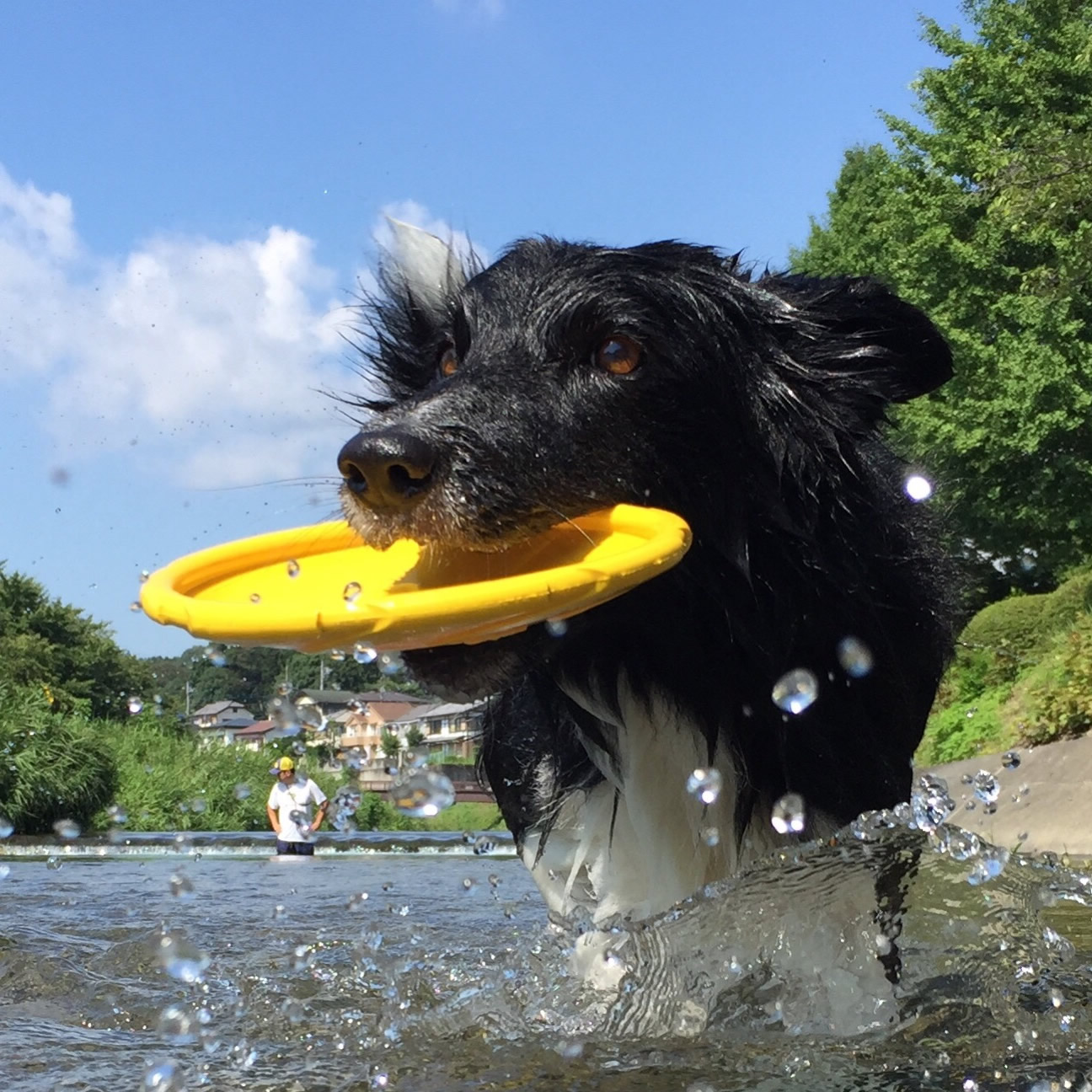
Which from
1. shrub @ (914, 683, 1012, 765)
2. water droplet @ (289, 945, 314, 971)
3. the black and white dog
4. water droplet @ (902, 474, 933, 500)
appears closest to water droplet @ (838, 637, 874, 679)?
the black and white dog

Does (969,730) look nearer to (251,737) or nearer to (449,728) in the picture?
(251,737)

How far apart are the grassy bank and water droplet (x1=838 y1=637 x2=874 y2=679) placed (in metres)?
10.5

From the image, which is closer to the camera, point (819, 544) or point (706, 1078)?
point (706, 1078)

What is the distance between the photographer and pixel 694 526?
3.21 meters

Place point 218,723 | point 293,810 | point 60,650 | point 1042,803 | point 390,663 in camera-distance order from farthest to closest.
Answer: point 60,650, point 218,723, point 293,810, point 1042,803, point 390,663

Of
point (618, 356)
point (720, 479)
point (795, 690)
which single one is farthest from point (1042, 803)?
point (618, 356)

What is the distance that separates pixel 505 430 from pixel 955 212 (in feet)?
71.4

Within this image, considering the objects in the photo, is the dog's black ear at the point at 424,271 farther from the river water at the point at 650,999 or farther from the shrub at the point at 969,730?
the shrub at the point at 969,730

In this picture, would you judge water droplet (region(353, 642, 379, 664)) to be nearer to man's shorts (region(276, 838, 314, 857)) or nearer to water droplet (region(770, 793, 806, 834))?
water droplet (region(770, 793, 806, 834))

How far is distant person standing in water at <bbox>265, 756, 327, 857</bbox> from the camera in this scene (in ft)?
38.0

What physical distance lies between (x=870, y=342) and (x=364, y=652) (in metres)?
1.70

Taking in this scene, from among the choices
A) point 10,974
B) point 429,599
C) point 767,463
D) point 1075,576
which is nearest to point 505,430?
point 429,599

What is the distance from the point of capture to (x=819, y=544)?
129 inches

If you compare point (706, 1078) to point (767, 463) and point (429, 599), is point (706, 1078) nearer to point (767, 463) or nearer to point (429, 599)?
point (429, 599)
